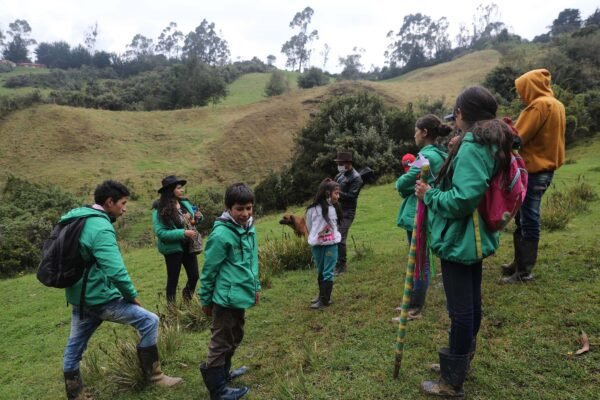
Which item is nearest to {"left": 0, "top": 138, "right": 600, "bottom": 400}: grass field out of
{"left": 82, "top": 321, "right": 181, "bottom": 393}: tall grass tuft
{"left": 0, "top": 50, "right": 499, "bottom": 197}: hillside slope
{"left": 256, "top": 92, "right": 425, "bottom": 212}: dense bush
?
{"left": 82, "top": 321, "right": 181, "bottom": 393}: tall grass tuft

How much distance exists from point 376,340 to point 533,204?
2.22 metres

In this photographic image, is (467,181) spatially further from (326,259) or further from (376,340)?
(326,259)

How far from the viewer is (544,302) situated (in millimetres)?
4242

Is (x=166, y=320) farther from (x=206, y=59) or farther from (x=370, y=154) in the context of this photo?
(x=206, y=59)

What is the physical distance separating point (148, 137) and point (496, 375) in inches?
1332

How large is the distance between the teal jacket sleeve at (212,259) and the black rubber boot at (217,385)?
0.64 metres

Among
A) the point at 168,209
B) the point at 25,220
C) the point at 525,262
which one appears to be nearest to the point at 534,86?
the point at 525,262

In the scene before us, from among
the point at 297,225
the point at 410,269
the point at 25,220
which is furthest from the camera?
the point at 25,220

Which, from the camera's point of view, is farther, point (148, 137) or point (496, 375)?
point (148, 137)

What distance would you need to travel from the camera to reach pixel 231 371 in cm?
400

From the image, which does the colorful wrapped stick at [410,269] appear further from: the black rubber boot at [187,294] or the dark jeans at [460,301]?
the black rubber boot at [187,294]

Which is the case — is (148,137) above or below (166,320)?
above

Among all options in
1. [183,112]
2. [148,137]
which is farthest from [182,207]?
[183,112]

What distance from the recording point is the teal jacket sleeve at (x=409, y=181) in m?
4.07
